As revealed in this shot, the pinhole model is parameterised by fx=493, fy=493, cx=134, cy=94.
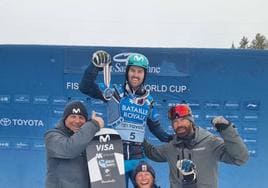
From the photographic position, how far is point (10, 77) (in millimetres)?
6629

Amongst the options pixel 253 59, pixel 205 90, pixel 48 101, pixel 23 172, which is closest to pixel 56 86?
pixel 48 101

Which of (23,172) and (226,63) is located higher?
A: (226,63)

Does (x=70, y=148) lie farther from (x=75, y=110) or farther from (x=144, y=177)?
(x=144, y=177)

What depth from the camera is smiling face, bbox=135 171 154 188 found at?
12.7ft

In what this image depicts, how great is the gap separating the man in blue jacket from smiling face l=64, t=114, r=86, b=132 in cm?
70

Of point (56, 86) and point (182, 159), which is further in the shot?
point (56, 86)

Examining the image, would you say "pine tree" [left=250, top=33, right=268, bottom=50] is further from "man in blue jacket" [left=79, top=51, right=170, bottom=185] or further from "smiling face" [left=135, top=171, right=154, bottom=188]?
"smiling face" [left=135, top=171, right=154, bottom=188]

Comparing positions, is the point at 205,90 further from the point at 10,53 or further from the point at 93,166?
the point at 93,166

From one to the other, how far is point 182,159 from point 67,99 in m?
3.00

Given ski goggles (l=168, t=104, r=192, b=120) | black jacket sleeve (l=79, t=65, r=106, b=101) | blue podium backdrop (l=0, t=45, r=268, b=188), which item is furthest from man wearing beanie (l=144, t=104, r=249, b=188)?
blue podium backdrop (l=0, t=45, r=268, b=188)

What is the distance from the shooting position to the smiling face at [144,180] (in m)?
3.86

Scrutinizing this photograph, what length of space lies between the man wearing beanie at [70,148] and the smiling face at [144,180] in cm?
42

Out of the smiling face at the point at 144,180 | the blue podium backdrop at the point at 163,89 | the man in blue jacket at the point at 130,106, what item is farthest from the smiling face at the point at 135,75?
the blue podium backdrop at the point at 163,89

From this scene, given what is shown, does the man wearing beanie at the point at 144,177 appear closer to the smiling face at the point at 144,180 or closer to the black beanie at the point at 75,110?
the smiling face at the point at 144,180
